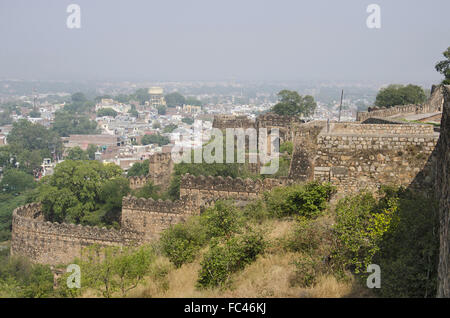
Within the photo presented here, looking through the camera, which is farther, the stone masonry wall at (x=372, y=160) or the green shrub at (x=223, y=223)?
the green shrub at (x=223, y=223)

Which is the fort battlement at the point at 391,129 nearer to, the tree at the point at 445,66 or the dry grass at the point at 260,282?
the dry grass at the point at 260,282

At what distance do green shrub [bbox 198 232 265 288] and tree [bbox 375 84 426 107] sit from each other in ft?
84.3

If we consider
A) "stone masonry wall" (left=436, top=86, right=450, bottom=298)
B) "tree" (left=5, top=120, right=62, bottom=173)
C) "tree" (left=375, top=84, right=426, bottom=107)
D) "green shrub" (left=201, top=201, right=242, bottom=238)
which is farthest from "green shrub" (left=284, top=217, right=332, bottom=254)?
"tree" (left=5, top=120, right=62, bottom=173)

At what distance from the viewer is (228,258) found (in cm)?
693

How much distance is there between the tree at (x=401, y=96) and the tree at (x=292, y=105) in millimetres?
6865

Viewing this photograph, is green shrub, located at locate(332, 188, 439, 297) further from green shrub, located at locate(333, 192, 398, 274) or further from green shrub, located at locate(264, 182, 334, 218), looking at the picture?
green shrub, located at locate(264, 182, 334, 218)

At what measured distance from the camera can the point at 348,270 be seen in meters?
6.36

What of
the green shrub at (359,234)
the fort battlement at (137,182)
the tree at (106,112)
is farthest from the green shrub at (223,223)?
the tree at (106,112)

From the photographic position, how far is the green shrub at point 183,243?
7.98 m

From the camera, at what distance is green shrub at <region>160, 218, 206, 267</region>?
7980mm

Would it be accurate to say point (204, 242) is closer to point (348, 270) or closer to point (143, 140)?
point (348, 270)

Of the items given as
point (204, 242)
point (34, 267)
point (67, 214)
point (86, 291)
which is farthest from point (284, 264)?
point (67, 214)

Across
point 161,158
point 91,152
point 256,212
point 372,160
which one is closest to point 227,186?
point 256,212
